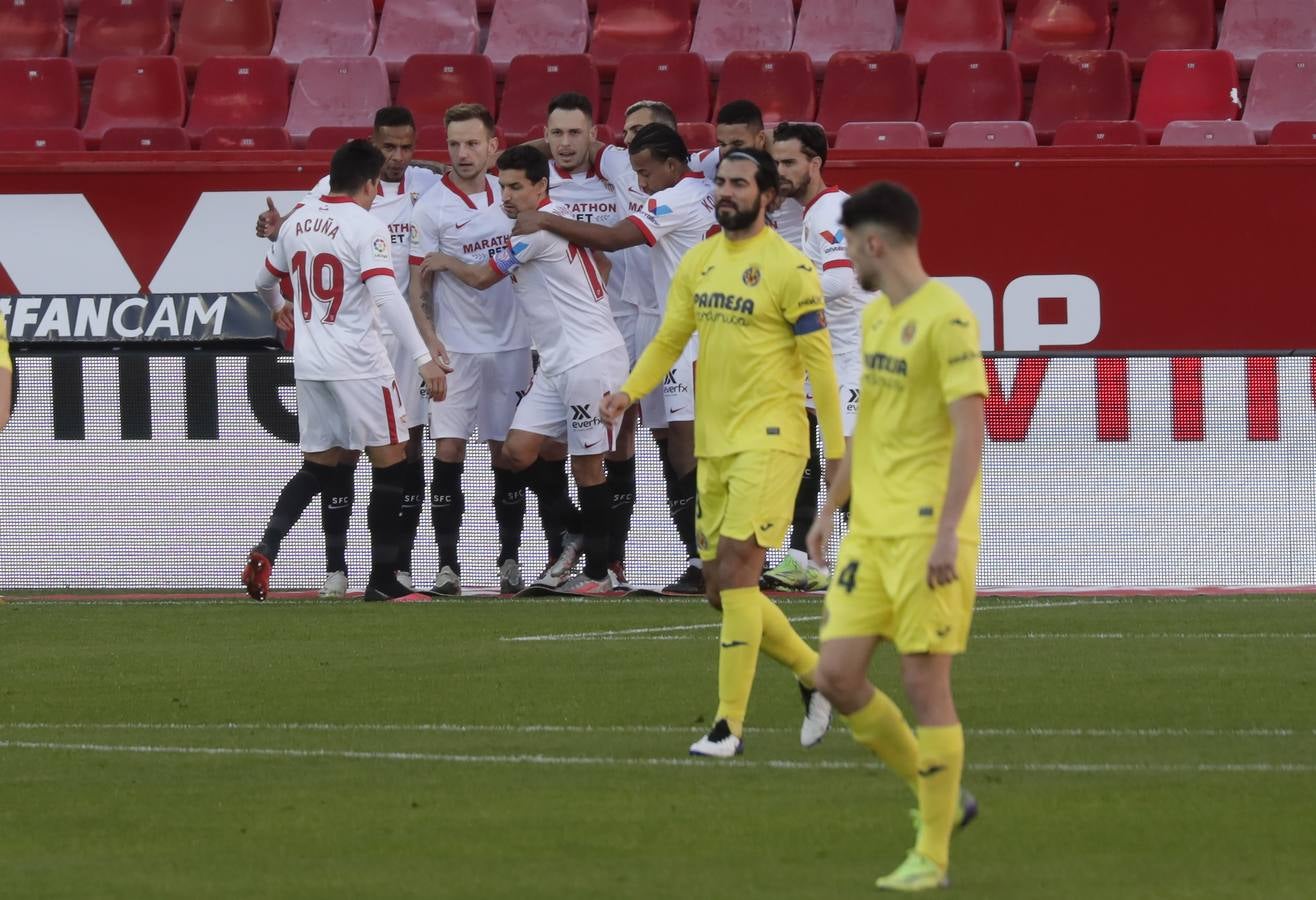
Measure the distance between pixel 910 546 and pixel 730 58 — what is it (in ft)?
39.4

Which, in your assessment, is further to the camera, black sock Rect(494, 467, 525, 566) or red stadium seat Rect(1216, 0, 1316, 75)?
red stadium seat Rect(1216, 0, 1316, 75)

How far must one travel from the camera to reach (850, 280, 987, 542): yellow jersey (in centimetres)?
525

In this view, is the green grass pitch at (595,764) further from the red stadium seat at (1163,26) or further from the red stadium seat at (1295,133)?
the red stadium seat at (1163,26)

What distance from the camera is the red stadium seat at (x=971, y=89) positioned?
16859 mm

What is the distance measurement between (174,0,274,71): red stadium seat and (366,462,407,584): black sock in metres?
7.45

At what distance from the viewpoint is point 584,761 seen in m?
7.18

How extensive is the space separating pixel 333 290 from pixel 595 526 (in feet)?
6.28

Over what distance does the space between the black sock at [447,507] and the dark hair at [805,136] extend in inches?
111

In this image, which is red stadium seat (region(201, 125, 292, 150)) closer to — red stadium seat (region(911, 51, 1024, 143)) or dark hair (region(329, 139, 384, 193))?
dark hair (region(329, 139, 384, 193))

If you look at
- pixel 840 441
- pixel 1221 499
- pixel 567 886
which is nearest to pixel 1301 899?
pixel 567 886

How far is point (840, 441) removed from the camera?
7.36 metres

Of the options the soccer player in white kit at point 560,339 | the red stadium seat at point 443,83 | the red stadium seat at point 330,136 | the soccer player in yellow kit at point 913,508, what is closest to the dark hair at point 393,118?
the soccer player in white kit at point 560,339

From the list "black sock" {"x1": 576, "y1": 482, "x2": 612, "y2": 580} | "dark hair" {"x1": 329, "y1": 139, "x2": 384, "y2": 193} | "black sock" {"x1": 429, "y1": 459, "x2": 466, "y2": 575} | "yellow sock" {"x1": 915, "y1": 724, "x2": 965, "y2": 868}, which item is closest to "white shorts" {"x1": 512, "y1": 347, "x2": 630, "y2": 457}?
"black sock" {"x1": 576, "y1": 482, "x2": 612, "y2": 580}

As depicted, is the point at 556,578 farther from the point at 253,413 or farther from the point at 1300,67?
the point at 1300,67
